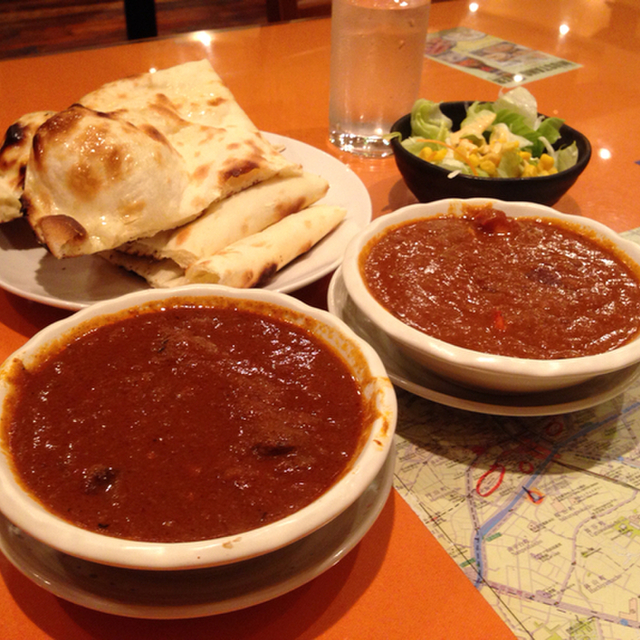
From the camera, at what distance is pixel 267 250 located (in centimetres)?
173

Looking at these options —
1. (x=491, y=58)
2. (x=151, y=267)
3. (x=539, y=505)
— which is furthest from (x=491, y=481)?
(x=491, y=58)

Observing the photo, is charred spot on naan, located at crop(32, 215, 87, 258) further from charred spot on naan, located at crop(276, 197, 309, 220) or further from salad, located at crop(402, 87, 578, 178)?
salad, located at crop(402, 87, 578, 178)

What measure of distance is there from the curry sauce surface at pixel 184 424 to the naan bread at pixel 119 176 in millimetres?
426

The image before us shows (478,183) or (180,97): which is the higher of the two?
(180,97)

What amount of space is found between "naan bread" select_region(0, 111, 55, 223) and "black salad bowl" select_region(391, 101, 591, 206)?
1207 millimetres

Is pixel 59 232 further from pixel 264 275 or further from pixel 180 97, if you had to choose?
pixel 180 97

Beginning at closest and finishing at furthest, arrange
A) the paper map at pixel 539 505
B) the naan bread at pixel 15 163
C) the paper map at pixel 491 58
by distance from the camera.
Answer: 1. the paper map at pixel 539 505
2. the naan bread at pixel 15 163
3. the paper map at pixel 491 58

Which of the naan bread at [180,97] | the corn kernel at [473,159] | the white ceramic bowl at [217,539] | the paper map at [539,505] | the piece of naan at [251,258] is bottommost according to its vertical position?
the paper map at [539,505]

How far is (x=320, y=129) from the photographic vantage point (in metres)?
2.90

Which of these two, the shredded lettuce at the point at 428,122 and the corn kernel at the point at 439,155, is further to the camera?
the shredded lettuce at the point at 428,122

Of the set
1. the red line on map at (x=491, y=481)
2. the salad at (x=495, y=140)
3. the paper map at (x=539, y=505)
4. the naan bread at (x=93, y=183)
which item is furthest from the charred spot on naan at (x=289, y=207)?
the red line on map at (x=491, y=481)

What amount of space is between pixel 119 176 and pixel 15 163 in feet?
1.65

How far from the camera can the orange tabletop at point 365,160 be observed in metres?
1.04

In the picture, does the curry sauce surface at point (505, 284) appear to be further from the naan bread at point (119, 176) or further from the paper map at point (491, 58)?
the paper map at point (491, 58)
